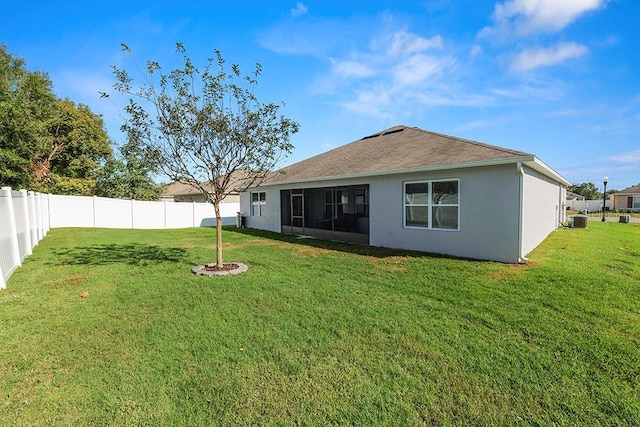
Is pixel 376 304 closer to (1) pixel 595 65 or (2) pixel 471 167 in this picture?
(2) pixel 471 167

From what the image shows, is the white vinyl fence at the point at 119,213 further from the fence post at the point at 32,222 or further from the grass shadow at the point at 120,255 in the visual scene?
the grass shadow at the point at 120,255

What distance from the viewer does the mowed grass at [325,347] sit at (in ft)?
8.68

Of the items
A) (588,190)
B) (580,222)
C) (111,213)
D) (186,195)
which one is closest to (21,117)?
(111,213)

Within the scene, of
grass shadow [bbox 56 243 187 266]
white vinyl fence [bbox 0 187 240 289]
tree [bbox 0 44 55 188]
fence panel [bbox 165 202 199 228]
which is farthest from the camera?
fence panel [bbox 165 202 199 228]

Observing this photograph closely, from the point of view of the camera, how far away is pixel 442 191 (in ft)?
29.5

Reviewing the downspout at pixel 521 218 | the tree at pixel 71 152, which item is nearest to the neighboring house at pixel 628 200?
the downspout at pixel 521 218

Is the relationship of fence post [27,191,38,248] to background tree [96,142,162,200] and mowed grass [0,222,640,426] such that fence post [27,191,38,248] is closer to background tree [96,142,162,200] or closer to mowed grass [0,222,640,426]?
mowed grass [0,222,640,426]

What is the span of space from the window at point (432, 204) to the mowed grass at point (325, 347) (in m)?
2.25

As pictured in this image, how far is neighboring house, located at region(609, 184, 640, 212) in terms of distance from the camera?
42.4 meters

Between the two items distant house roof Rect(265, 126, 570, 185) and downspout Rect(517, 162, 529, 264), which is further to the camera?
distant house roof Rect(265, 126, 570, 185)

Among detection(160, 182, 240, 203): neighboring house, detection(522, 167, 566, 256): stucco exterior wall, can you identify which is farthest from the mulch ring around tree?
detection(160, 182, 240, 203): neighboring house

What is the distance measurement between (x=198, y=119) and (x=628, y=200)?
6087 centimetres

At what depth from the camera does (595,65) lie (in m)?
10.8

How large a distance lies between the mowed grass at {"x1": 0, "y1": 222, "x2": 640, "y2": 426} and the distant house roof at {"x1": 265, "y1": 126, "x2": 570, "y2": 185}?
9.90 feet
